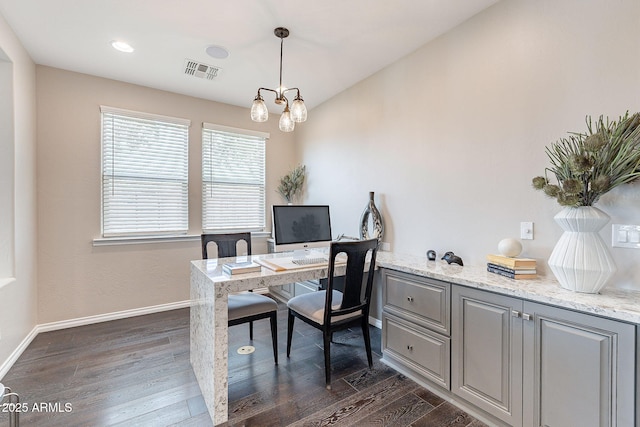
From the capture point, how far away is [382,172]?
3.04 metres

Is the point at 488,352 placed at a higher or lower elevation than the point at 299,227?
lower

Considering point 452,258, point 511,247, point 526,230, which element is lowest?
point 452,258

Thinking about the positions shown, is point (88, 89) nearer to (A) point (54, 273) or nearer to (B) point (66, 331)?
(A) point (54, 273)

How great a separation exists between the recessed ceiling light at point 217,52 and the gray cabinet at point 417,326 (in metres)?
2.51

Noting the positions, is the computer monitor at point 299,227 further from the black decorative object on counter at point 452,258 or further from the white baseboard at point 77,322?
the white baseboard at point 77,322

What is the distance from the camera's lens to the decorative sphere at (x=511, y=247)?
6.06 feet

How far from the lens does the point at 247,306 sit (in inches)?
88.3

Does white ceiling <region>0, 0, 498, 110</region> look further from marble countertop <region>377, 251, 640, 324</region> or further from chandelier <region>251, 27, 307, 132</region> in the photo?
marble countertop <region>377, 251, 640, 324</region>

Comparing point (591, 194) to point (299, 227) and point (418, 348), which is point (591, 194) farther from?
point (299, 227)

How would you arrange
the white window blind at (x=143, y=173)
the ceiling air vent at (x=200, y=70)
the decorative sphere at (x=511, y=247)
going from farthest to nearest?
the white window blind at (x=143, y=173), the ceiling air vent at (x=200, y=70), the decorative sphere at (x=511, y=247)

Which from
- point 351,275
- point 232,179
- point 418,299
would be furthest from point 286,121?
point 232,179

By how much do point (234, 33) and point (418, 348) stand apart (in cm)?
293

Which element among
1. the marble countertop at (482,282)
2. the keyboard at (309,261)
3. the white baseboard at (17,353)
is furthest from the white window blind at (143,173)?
the keyboard at (309,261)

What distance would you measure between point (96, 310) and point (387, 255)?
325cm
